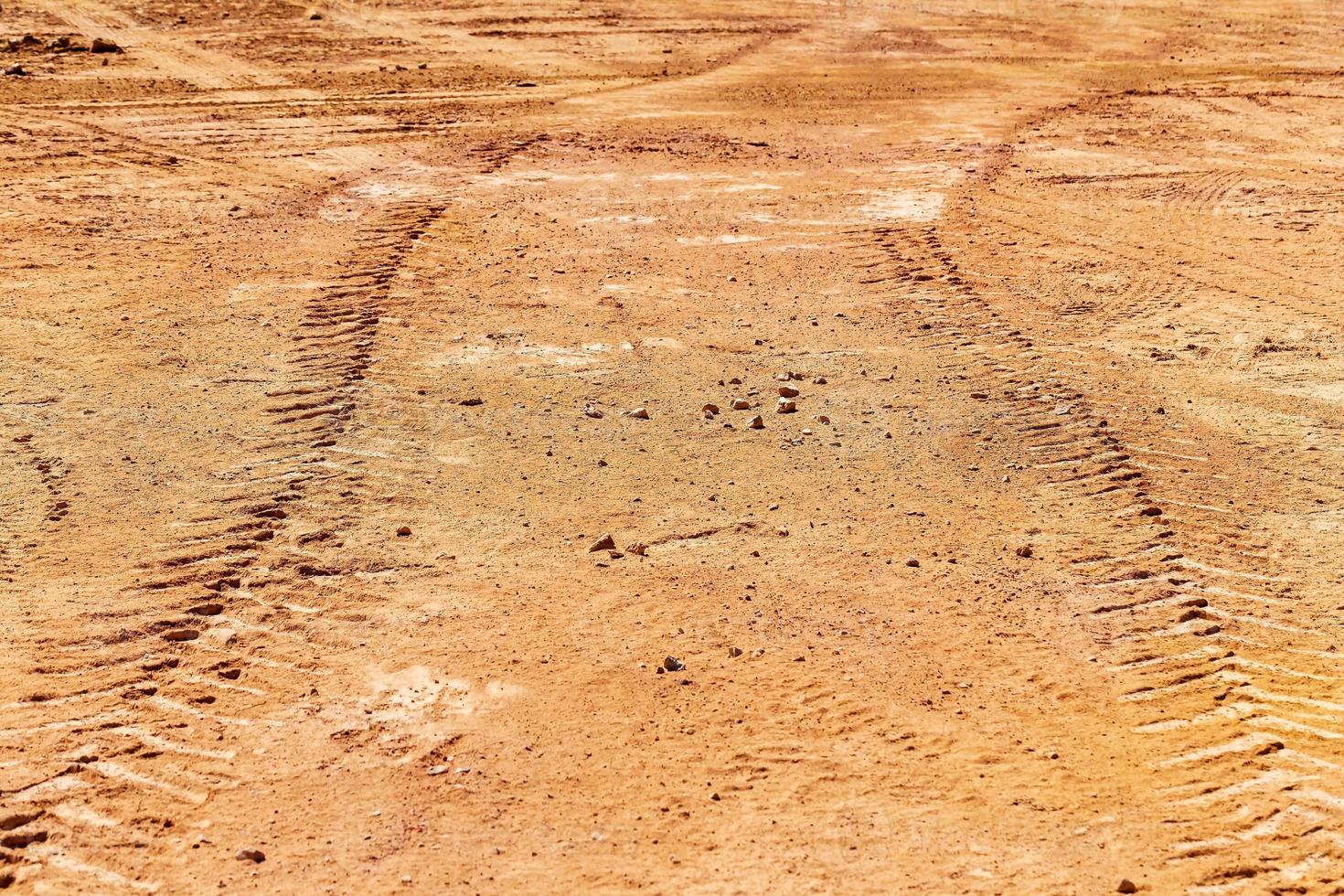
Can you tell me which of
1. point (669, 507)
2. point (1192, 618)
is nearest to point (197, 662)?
point (669, 507)

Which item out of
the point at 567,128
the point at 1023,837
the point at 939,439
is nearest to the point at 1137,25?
the point at 567,128

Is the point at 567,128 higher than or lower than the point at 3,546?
higher

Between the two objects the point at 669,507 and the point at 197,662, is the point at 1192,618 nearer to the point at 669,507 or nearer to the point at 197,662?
the point at 669,507

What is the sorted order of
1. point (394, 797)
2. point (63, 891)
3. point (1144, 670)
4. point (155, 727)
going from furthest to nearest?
point (1144, 670)
point (155, 727)
point (394, 797)
point (63, 891)

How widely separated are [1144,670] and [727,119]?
1036 centimetres

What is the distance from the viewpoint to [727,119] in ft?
48.6

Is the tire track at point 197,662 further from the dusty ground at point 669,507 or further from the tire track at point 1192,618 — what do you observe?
the tire track at point 1192,618

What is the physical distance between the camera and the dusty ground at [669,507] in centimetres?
476

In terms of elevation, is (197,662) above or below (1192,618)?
above

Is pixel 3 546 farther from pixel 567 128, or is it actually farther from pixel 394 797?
pixel 567 128

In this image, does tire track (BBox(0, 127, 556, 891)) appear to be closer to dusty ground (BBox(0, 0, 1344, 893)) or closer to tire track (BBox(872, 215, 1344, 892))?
dusty ground (BBox(0, 0, 1344, 893))

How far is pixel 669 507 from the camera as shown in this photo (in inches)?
274

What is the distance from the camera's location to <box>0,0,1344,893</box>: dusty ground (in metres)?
4.76

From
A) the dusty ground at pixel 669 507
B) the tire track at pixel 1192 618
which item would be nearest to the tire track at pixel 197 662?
the dusty ground at pixel 669 507
